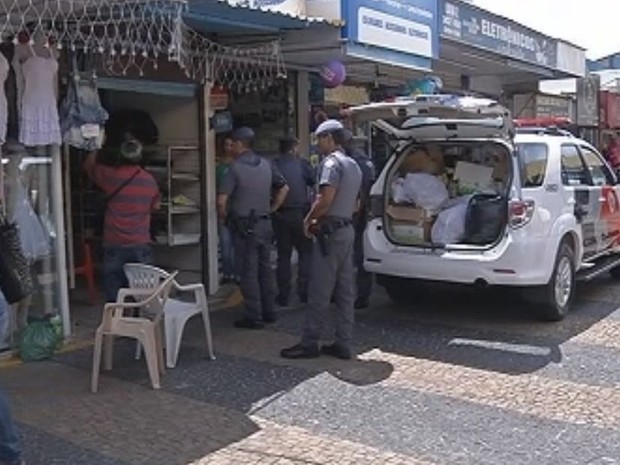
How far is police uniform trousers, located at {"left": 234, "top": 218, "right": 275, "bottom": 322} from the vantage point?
7.29m

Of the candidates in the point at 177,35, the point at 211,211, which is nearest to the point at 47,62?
the point at 177,35

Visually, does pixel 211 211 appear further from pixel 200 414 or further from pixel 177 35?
pixel 200 414

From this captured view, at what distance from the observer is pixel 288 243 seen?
8.37 meters

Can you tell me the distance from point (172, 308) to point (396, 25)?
4.77 m

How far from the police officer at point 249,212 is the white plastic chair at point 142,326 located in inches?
56.1

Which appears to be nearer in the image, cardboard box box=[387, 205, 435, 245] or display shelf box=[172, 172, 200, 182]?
cardboard box box=[387, 205, 435, 245]

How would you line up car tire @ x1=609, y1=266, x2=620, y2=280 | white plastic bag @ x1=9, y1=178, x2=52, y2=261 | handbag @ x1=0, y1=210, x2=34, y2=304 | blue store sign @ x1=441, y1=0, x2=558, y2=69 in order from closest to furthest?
handbag @ x1=0, y1=210, x2=34, y2=304, white plastic bag @ x1=9, y1=178, x2=52, y2=261, car tire @ x1=609, y1=266, x2=620, y2=280, blue store sign @ x1=441, y1=0, x2=558, y2=69

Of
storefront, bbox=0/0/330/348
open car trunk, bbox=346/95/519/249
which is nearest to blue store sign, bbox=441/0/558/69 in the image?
storefront, bbox=0/0/330/348

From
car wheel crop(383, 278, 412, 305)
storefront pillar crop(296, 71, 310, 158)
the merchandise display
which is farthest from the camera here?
storefront pillar crop(296, 71, 310, 158)

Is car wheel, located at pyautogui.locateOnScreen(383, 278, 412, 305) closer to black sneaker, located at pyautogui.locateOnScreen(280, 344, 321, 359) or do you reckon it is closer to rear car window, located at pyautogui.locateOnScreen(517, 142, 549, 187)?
rear car window, located at pyautogui.locateOnScreen(517, 142, 549, 187)

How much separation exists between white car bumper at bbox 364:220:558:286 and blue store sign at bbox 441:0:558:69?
14.1 feet

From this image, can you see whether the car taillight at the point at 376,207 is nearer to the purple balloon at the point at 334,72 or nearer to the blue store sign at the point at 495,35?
the purple balloon at the point at 334,72

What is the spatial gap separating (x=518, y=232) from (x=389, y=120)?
1.60m

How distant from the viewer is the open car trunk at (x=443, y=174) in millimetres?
7238
